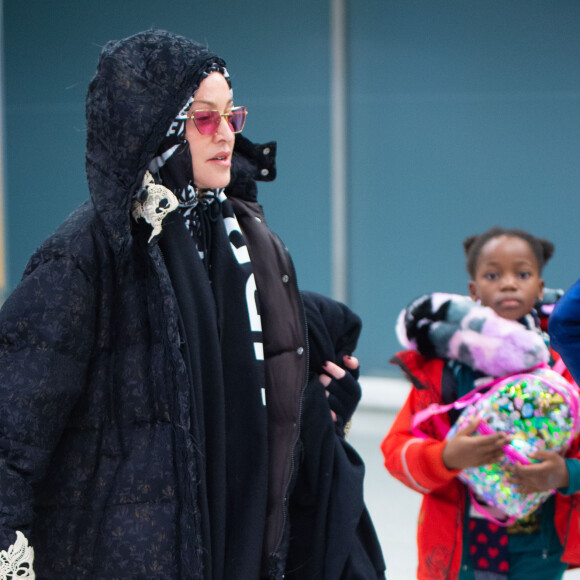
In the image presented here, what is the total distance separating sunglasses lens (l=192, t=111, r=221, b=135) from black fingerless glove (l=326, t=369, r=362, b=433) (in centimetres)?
72

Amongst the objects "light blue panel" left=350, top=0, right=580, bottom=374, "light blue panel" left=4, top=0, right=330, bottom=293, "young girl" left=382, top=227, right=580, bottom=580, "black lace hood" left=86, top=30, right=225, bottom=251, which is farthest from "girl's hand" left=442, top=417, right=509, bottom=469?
"light blue panel" left=4, top=0, right=330, bottom=293

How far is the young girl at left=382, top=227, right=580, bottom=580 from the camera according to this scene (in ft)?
9.50

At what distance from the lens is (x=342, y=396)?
262cm

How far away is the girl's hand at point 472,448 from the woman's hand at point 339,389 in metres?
0.40

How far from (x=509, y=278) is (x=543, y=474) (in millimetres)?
608

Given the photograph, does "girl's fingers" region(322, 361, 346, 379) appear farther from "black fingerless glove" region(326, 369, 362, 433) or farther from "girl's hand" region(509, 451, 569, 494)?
"girl's hand" region(509, 451, 569, 494)

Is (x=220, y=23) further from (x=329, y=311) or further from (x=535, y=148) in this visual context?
(x=329, y=311)

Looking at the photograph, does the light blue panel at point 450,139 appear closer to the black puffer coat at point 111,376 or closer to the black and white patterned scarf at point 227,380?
the black and white patterned scarf at point 227,380

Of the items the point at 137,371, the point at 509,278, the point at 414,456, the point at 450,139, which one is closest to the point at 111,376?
the point at 137,371

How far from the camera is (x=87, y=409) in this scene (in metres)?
2.12

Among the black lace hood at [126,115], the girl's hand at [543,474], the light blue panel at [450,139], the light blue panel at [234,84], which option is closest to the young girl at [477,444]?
the girl's hand at [543,474]

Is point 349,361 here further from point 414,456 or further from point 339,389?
point 414,456

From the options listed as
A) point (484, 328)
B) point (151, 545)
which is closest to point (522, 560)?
point (484, 328)

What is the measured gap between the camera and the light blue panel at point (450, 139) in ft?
21.9
